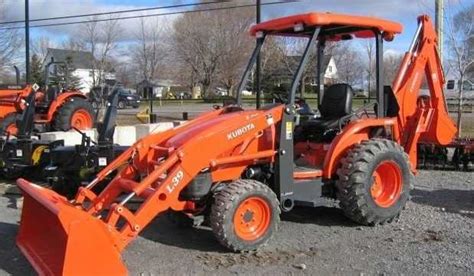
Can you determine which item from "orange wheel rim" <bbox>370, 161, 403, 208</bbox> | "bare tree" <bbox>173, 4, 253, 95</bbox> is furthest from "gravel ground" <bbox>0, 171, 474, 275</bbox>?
"bare tree" <bbox>173, 4, 253, 95</bbox>

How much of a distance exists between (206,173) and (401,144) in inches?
124

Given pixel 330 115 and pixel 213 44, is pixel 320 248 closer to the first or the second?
pixel 330 115

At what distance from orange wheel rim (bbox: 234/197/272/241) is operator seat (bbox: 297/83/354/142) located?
1.66 m

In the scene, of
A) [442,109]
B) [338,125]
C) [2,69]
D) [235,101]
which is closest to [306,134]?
[338,125]

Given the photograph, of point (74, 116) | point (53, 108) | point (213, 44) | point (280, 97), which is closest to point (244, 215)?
point (280, 97)

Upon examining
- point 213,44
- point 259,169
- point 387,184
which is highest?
point 213,44

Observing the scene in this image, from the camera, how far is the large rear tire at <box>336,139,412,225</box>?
6.99 metres

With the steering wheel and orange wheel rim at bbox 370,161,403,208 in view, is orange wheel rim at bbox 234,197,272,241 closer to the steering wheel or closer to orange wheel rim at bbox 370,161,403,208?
the steering wheel

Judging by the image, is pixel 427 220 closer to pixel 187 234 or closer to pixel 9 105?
pixel 187 234

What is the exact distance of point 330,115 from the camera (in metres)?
7.83

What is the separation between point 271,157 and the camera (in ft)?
22.0

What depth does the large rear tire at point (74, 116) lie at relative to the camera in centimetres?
1554

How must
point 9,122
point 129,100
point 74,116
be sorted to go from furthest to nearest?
point 129,100
point 74,116
point 9,122

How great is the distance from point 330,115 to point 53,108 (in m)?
9.78
